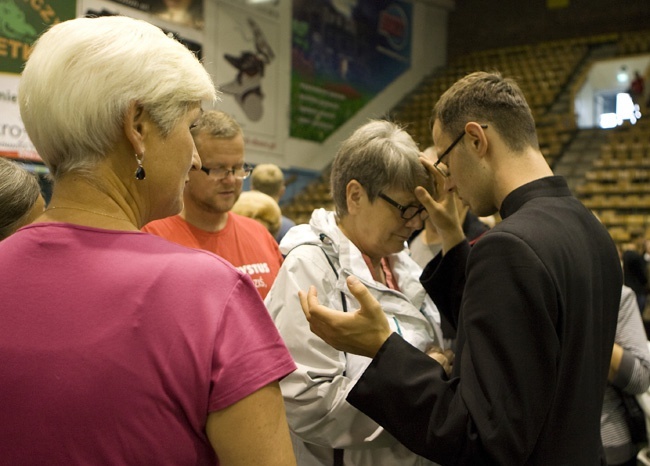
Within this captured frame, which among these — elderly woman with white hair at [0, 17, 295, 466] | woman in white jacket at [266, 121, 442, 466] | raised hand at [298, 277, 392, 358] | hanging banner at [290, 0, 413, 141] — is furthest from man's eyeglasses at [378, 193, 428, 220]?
hanging banner at [290, 0, 413, 141]

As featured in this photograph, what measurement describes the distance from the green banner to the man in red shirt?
217 inches

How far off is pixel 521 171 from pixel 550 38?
14749 millimetres

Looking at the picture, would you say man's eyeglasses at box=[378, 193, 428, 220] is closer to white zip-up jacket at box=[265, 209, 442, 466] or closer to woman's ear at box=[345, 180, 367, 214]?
woman's ear at box=[345, 180, 367, 214]

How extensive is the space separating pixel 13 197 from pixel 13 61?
21.5 feet

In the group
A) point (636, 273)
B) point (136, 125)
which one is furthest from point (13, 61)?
point (136, 125)

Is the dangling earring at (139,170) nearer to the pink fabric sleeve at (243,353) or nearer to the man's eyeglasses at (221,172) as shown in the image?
the pink fabric sleeve at (243,353)

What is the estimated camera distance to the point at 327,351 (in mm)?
1626

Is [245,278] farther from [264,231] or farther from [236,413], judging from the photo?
[264,231]

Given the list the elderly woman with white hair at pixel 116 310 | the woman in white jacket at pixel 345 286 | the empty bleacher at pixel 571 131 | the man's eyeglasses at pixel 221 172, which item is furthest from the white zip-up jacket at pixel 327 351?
the empty bleacher at pixel 571 131

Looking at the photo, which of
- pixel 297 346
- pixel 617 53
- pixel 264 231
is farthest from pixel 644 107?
pixel 297 346

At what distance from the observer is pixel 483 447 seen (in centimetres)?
127

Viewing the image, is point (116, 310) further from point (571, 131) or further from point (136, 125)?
point (571, 131)

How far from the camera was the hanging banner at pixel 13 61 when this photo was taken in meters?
7.19

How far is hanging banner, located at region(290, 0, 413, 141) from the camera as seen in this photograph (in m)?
12.0
